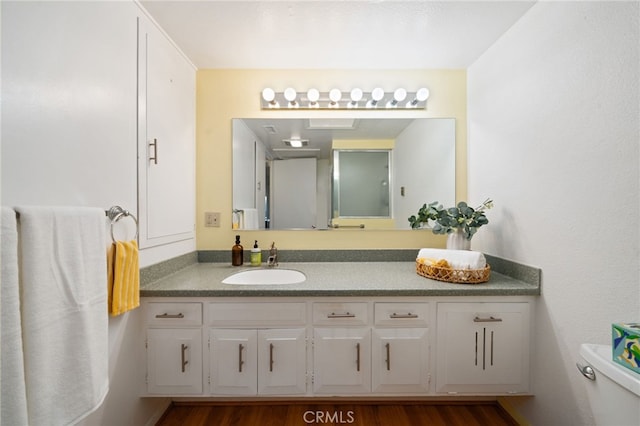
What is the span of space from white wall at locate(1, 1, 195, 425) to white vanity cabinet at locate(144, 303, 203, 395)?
0.22ft

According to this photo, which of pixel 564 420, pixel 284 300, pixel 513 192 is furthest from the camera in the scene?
pixel 513 192

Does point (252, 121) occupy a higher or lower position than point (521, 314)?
higher

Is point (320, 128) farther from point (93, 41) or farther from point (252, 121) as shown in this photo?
point (93, 41)

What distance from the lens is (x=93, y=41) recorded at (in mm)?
1048

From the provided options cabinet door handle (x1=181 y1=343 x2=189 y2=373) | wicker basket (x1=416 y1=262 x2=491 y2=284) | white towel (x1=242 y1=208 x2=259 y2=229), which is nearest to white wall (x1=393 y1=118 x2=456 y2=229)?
wicker basket (x1=416 y1=262 x2=491 y2=284)

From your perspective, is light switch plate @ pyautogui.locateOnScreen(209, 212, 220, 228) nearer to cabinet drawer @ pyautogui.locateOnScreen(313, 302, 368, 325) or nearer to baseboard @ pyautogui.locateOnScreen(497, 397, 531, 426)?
cabinet drawer @ pyautogui.locateOnScreen(313, 302, 368, 325)

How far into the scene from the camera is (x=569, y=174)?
1.15 m

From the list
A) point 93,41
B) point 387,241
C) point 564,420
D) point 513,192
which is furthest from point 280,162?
point 564,420

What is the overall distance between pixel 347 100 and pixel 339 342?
159 centimetres

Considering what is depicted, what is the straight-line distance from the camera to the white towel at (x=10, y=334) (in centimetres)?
66

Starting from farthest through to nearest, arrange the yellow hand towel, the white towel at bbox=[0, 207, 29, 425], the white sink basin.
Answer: the white sink basin → the yellow hand towel → the white towel at bbox=[0, 207, 29, 425]

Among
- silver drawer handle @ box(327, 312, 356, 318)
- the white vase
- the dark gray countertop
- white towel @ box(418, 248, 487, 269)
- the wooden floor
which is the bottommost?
the wooden floor

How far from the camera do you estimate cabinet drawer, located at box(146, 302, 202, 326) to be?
135cm

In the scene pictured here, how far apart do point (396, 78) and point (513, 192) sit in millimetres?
1102
